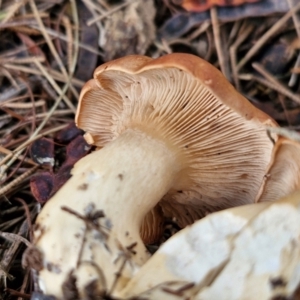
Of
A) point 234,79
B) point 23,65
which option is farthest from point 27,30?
point 234,79

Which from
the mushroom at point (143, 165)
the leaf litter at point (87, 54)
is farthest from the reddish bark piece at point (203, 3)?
the mushroom at point (143, 165)

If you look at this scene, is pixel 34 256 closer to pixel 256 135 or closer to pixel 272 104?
pixel 256 135

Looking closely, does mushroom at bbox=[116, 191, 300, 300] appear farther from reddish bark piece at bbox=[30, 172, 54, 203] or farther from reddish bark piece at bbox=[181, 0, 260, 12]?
reddish bark piece at bbox=[181, 0, 260, 12]

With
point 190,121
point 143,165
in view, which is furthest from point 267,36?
point 143,165

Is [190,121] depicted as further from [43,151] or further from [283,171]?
[43,151]

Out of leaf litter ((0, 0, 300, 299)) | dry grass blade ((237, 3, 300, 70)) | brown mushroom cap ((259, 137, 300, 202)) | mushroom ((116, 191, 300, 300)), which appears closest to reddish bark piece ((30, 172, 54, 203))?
leaf litter ((0, 0, 300, 299))

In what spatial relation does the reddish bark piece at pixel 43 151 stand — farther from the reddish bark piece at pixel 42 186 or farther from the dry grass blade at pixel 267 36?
the dry grass blade at pixel 267 36

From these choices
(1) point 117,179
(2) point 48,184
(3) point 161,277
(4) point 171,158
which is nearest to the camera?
(3) point 161,277
